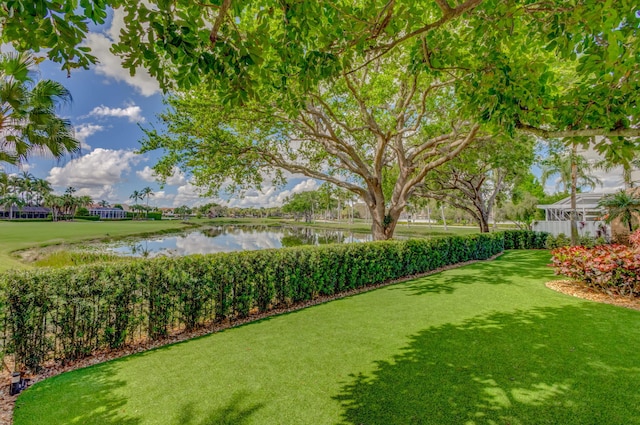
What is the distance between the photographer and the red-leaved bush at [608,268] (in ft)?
21.7

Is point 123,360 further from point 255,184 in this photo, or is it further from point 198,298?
point 255,184

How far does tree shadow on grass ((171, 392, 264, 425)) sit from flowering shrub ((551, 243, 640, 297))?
8.47 meters

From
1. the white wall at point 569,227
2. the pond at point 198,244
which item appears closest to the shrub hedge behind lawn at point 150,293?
the pond at point 198,244

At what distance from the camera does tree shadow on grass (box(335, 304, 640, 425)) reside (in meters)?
2.89

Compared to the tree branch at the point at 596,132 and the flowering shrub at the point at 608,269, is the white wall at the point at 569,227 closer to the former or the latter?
the flowering shrub at the point at 608,269

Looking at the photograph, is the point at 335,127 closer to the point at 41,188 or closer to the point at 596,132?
the point at 596,132

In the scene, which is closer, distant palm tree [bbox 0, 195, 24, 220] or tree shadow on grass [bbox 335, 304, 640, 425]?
tree shadow on grass [bbox 335, 304, 640, 425]

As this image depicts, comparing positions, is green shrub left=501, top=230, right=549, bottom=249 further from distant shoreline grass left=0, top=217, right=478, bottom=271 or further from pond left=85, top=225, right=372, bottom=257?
pond left=85, top=225, right=372, bottom=257

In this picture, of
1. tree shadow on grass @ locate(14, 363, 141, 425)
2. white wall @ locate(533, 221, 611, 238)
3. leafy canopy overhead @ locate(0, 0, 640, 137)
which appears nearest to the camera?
leafy canopy overhead @ locate(0, 0, 640, 137)

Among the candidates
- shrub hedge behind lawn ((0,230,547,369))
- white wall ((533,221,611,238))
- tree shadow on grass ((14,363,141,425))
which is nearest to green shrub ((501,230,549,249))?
white wall ((533,221,611,238))

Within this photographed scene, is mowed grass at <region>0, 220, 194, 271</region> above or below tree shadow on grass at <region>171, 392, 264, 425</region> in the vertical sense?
above

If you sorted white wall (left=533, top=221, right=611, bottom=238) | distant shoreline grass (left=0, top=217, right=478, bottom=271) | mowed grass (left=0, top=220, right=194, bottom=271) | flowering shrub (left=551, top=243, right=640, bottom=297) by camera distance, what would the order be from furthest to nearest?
1. white wall (left=533, top=221, right=611, bottom=238)
2. mowed grass (left=0, top=220, right=194, bottom=271)
3. distant shoreline grass (left=0, top=217, right=478, bottom=271)
4. flowering shrub (left=551, top=243, right=640, bottom=297)

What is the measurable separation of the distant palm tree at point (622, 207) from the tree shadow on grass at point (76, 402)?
20.5 metres

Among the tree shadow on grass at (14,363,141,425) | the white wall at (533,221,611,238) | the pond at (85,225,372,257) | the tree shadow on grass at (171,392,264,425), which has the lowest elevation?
the pond at (85,225,372,257)
